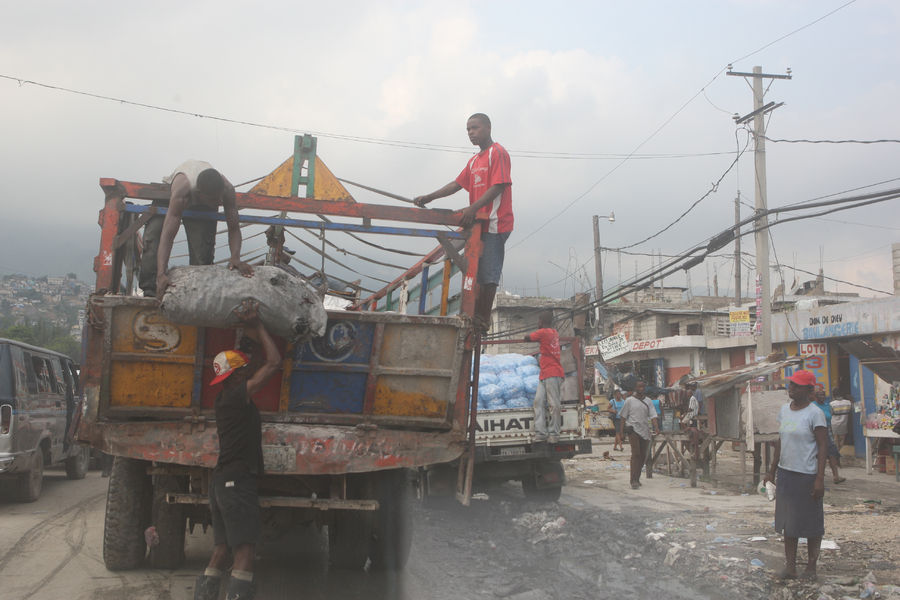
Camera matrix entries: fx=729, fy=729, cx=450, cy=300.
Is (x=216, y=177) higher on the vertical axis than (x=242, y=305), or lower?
higher

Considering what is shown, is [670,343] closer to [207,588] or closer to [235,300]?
[235,300]

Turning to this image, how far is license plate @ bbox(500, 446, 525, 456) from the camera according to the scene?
9164 mm

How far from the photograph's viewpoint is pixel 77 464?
39.5 feet

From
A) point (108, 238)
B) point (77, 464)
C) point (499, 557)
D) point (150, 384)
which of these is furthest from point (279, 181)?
point (77, 464)

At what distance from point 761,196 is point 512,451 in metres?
9.38

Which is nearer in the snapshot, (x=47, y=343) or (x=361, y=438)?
(x=361, y=438)

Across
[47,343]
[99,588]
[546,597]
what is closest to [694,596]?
[546,597]

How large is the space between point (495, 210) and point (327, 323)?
1.66 meters

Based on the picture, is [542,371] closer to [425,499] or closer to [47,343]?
[425,499]

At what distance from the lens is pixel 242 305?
441 centimetres

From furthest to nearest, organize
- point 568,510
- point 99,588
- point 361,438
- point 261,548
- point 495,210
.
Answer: point 568,510, point 261,548, point 495,210, point 99,588, point 361,438

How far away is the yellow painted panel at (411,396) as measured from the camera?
16.8 ft

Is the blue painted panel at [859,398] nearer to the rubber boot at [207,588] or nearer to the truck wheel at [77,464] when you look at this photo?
the rubber boot at [207,588]

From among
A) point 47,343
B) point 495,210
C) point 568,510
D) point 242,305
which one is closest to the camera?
point 242,305
